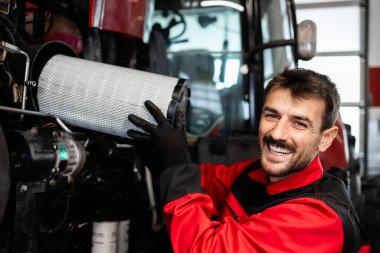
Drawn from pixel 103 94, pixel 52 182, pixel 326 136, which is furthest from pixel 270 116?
pixel 52 182

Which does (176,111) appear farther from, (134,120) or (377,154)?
(377,154)

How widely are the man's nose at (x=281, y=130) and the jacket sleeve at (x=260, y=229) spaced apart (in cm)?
21

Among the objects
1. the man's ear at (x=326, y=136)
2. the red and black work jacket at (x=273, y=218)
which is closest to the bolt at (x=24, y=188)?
the red and black work jacket at (x=273, y=218)

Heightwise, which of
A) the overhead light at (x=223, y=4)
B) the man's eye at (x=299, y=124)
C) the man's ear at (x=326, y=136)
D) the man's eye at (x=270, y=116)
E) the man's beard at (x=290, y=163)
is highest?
the overhead light at (x=223, y=4)

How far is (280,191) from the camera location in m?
1.22

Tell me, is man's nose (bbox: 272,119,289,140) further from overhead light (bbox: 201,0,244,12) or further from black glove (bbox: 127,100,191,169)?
overhead light (bbox: 201,0,244,12)

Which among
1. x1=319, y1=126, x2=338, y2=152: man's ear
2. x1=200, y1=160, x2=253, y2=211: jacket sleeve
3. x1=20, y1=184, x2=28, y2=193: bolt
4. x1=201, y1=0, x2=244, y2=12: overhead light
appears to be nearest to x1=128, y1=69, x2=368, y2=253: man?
x1=319, y1=126, x2=338, y2=152: man's ear

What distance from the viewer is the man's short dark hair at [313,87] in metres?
1.17

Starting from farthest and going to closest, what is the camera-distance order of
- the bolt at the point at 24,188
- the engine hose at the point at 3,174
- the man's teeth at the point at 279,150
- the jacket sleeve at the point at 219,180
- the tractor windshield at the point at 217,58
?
the tractor windshield at the point at 217,58
the jacket sleeve at the point at 219,180
the man's teeth at the point at 279,150
the bolt at the point at 24,188
the engine hose at the point at 3,174

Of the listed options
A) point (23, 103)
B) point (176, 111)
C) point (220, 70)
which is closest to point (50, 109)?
point (23, 103)

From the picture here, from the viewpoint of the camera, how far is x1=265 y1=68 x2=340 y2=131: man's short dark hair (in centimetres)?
117

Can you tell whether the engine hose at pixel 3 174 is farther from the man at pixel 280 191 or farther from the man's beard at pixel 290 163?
the man's beard at pixel 290 163

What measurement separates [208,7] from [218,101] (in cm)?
73

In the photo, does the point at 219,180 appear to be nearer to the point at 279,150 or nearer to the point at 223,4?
the point at 279,150
